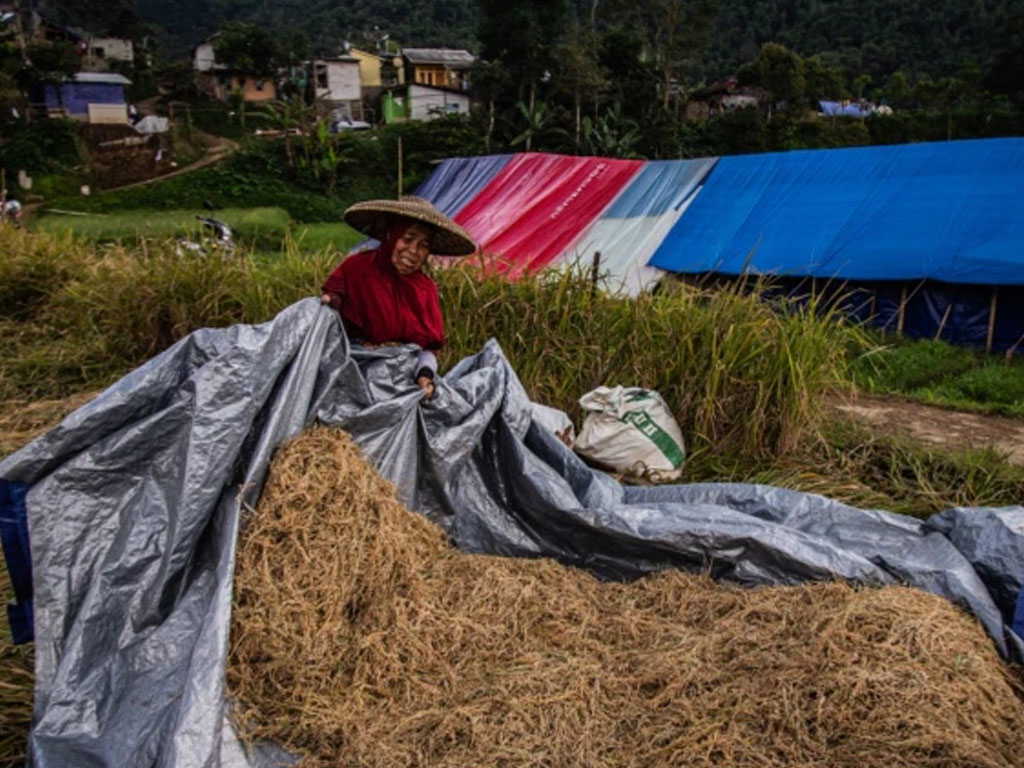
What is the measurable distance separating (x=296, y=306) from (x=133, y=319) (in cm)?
253

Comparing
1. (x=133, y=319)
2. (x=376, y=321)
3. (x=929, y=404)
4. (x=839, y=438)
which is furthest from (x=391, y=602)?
(x=929, y=404)

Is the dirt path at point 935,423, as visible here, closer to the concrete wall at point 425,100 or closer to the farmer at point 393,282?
the farmer at point 393,282

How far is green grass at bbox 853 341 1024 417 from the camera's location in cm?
479

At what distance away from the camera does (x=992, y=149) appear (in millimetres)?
7457

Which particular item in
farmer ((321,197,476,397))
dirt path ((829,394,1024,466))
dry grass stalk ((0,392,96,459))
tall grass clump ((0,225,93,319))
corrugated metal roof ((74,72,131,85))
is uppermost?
corrugated metal roof ((74,72,131,85))

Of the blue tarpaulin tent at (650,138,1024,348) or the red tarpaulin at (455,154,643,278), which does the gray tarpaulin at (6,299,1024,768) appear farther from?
the red tarpaulin at (455,154,643,278)

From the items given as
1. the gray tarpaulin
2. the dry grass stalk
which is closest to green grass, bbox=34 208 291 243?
the dry grass stalk

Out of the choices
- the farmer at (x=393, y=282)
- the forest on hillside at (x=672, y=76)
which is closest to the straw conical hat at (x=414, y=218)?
the farmer at (x=393, y=282)

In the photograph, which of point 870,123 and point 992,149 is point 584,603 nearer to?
point 992,149

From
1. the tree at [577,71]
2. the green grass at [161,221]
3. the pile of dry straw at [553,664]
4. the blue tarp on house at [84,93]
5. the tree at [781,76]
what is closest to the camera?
the pile of dry straw at [553,664]

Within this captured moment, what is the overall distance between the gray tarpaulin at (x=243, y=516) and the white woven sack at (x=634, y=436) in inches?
14.7

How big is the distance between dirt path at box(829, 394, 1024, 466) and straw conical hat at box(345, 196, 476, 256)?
2.38 m

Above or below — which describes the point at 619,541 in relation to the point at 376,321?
below

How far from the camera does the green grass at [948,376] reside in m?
4.79
